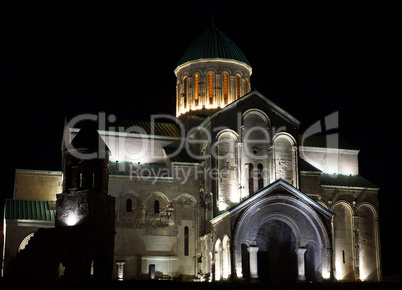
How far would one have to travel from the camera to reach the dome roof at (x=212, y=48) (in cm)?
3983

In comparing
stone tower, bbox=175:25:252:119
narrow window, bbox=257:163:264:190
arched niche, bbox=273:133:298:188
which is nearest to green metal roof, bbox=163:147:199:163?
stone tower, bbox=175:25:252:119

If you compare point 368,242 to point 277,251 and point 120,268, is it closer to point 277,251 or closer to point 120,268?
point 277,251

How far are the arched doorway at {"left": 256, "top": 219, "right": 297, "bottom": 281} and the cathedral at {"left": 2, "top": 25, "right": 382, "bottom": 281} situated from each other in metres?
0.06

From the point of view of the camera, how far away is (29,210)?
34.2m

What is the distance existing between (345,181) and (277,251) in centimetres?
828

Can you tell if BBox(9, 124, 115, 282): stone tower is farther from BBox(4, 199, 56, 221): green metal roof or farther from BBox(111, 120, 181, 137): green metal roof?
BBox(111, 120, 181, 137): green metal roof

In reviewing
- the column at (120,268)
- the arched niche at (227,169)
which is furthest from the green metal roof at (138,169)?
the column at (120,268)

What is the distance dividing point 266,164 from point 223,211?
4129 millimetres

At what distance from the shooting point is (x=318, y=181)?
121ft

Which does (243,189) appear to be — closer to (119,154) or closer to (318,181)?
(318,181)

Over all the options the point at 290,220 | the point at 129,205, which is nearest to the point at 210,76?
the point at 129,205
